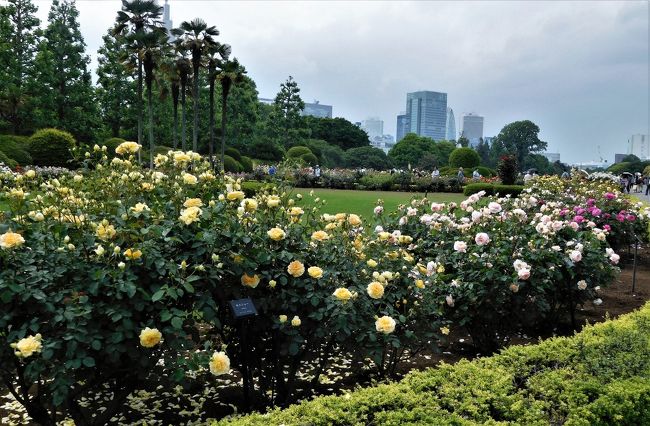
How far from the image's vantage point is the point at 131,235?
8.15 feet

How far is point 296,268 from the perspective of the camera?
108 inches

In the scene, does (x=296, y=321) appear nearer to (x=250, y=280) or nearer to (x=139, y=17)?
(x=250, y=280)

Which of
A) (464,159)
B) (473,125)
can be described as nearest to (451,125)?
(473,125)

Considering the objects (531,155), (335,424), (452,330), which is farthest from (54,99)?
(531,155)

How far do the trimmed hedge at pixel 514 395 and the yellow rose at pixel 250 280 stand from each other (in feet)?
2.29

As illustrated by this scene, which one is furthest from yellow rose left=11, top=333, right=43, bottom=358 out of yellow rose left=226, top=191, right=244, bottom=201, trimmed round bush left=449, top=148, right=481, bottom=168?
trimmed round bush left=449, top=148, right=481, bottom=168

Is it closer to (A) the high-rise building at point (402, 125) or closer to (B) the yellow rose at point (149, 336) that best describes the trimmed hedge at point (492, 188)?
(B) the yellow rose at point (149, 336)

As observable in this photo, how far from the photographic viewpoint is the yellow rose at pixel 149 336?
7.29ft

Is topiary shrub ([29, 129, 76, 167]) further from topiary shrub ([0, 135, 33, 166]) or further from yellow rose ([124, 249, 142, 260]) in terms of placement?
yellow rose ([124, 249, 142, 260])

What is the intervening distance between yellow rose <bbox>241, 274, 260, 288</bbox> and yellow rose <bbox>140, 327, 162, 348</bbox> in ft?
1.89

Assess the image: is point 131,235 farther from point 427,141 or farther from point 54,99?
point 427,141

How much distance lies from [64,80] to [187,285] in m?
27.1

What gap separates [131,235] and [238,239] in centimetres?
51

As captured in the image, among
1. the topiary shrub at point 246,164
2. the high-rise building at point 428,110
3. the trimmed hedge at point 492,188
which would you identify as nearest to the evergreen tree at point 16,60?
the topiary shrub at point 246,164
